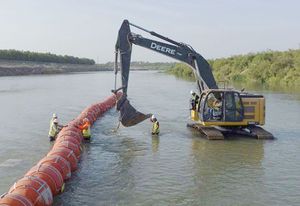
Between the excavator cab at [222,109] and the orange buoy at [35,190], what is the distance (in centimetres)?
1197

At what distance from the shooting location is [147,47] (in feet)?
77.3

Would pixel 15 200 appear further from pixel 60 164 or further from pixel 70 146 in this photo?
pixel 70 146

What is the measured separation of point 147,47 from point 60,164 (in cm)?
1044

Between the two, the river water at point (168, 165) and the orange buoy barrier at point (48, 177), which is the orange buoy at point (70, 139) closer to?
the orange buoy barrier at point (48, 177)

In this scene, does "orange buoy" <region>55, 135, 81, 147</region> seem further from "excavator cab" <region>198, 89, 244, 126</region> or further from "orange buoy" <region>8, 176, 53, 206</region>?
"excavator cab" <region>198, 89, 244, 126</region>

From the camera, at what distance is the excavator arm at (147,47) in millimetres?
22594

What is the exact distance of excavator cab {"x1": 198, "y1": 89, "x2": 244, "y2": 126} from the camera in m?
22.8

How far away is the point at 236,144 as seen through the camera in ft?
71.9

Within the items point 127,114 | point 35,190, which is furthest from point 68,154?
point 127,114

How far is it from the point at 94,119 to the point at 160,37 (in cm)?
873

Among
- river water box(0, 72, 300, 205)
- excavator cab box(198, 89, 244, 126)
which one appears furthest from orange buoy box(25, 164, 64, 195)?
excavator cab box(198, 89, 244, 126)

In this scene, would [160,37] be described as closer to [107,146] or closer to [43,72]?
[107,146]

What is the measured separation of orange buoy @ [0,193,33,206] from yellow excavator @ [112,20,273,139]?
36.9ft

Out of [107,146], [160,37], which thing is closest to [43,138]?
[107,146]
